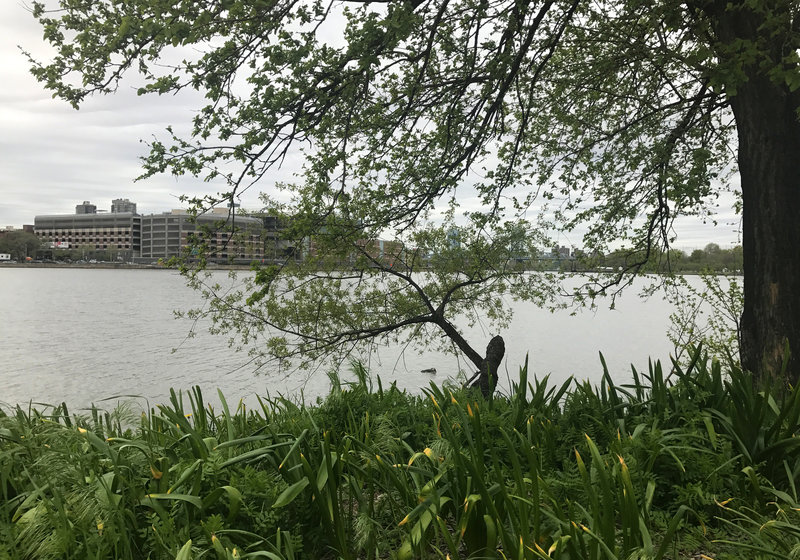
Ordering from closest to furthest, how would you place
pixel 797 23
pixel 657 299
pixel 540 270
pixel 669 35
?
pixel 797 23 → pixel 669 35 → pixel 540 270 → pixel 657 299

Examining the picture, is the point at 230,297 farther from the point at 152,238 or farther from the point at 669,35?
the point at 152,238

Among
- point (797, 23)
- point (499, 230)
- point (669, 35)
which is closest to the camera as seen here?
point (797, 23)

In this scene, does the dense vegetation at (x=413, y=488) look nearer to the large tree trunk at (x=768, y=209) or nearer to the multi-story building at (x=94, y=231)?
the large tree trunk at (x=768, y=209)

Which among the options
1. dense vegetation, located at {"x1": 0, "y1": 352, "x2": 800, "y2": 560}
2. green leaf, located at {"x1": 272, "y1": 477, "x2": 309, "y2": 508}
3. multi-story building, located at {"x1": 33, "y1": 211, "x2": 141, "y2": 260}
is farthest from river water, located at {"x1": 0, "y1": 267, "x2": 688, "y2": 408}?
multi-story building, located at {"x1": 33, "y1": 211, "x2": 141, "y2": 260}

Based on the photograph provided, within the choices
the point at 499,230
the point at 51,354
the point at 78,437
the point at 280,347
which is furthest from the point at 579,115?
the point at 51,354

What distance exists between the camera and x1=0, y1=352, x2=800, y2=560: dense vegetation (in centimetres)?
233

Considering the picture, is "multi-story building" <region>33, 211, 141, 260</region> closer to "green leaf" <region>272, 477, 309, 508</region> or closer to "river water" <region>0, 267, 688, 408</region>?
"river water" <region>0, 267, 688, 408</region>

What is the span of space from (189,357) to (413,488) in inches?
970

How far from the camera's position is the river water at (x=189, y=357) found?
1886 cm

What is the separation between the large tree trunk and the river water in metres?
5.42

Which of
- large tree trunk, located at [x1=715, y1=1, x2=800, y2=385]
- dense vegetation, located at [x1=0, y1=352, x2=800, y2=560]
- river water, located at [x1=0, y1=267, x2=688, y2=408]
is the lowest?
river water, located at [x1=0, y1=267, x2=688, y2=408]

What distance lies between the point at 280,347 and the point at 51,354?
21.2 meters

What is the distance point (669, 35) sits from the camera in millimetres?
8398

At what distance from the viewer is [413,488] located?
9.30ft
